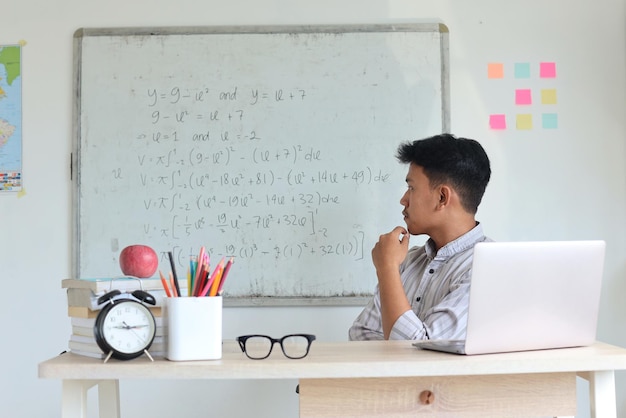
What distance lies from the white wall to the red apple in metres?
1.23

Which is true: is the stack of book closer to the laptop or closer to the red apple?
the red apple

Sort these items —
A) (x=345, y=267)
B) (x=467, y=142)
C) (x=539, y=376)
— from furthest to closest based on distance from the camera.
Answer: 1. (x=345, y=267)
2. (x=467, y=142)
3. (x=539, y=376)

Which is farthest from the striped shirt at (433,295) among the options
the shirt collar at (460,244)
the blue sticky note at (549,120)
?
the blue sticky note at (549,120)

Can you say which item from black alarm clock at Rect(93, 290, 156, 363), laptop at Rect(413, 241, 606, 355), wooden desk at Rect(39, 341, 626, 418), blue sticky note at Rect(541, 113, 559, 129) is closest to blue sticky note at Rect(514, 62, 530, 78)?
blue sticky note at Rect(541, 113, 559, 129)

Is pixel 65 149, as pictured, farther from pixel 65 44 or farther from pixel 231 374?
pixel 231 374

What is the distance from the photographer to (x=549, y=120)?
2764 mm

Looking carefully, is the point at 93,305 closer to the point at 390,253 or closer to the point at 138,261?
the point at 138,261

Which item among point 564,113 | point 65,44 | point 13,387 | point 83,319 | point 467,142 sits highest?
point 65,44

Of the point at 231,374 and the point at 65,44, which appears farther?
the point at 65,44

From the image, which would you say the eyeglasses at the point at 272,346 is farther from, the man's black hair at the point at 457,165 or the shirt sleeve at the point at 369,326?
the man's black hair at the point at 457,165

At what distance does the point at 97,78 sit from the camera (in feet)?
9.07

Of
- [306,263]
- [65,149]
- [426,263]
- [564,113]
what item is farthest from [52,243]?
[564,113]

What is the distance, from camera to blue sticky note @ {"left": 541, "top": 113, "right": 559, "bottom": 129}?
2.76 metres

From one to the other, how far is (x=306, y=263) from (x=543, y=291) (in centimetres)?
140
